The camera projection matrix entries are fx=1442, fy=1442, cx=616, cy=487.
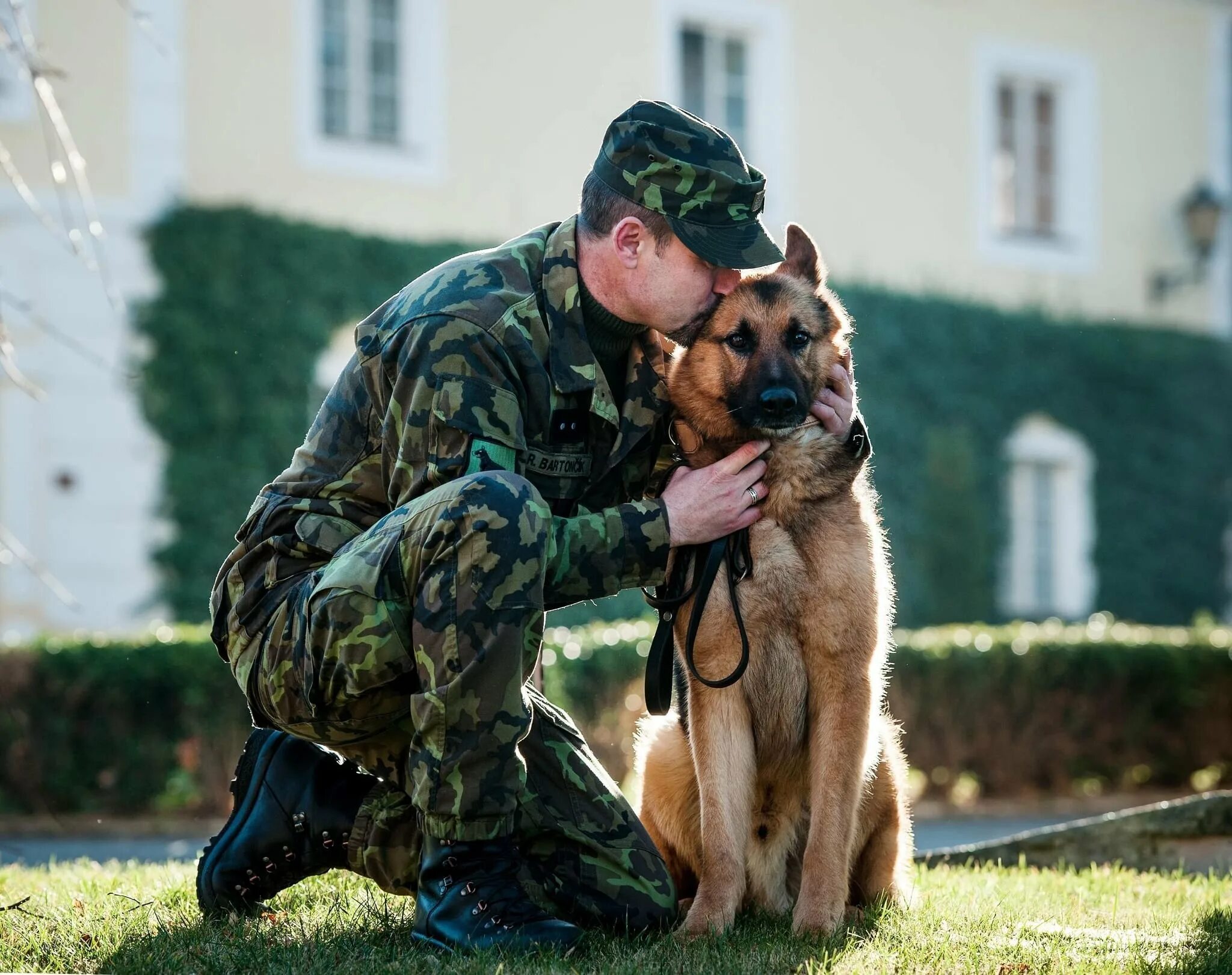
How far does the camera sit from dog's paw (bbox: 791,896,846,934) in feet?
11.6

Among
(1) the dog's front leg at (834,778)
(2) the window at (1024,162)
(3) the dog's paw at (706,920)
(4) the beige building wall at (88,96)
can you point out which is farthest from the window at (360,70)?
(3) the dog's paw at (706,920)

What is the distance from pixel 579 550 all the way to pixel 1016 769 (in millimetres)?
7125

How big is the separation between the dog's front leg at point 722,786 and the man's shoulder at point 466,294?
1109 mm

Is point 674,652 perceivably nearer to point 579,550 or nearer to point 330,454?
point 579,550

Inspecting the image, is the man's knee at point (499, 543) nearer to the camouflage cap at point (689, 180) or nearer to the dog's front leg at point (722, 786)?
the dog's front leg at point (722, 786)

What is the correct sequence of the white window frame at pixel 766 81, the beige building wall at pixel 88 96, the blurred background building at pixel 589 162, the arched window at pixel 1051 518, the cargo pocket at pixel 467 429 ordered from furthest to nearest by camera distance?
the arched window at pixel 1051 518, the white window frame at pixel 766 81, the blurred background building at pixel 589 162, the beige building wall at pixel 88 96, the cargo pocket at pixel 467 429

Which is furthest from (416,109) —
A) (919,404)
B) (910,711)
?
(910,711)

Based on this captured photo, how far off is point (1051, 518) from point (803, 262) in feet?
41.3

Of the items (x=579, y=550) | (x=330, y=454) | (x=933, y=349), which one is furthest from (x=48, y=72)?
(x=933, y=349)

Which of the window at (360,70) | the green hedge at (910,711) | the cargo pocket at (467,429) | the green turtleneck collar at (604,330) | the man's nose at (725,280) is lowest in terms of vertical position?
the green hedge at (910,711)

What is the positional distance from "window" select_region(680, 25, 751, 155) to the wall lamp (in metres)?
5.51

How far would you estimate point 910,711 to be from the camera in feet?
31.0

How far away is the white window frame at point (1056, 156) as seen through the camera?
1597 cm

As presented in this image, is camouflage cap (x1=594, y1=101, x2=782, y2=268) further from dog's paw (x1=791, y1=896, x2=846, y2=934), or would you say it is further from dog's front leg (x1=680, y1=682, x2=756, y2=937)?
dog's paw (x1=791, y1=896, x2=846, y2=934)
